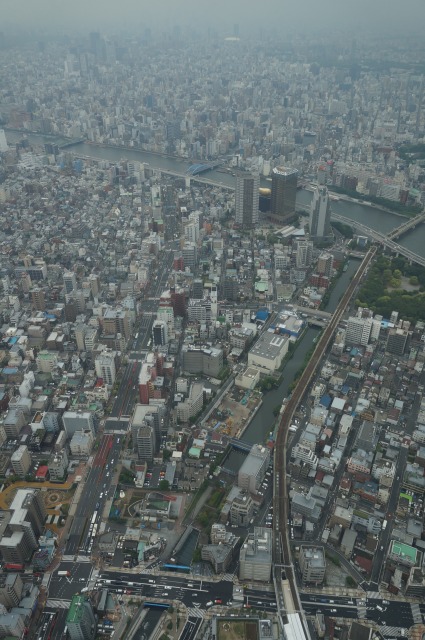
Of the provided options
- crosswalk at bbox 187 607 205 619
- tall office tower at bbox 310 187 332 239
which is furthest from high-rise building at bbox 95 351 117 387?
tall office tower at bbox 310 187 332 239

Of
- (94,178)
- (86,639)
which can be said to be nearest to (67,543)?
(86,639)

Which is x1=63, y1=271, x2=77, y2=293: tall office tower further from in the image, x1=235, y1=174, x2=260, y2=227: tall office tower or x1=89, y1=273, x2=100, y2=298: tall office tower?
x1=235, y1=174, x2=260, y2=227: tall office tower

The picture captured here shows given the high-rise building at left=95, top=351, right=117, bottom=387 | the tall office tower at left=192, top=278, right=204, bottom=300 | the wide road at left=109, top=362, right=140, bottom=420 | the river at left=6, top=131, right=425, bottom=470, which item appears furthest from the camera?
the tall office tower at left=192, top=278, right=204, bottom=300

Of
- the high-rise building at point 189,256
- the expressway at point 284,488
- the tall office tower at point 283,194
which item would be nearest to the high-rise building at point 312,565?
the expressway at point 284,488

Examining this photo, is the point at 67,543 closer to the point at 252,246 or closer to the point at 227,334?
the point at 227,334

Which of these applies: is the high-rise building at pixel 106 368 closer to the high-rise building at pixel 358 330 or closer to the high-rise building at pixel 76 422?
the high-rise building at pixel 76 422

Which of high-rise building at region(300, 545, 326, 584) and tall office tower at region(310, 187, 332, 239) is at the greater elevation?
tall office tower at region(310, 187, 332, 239)
